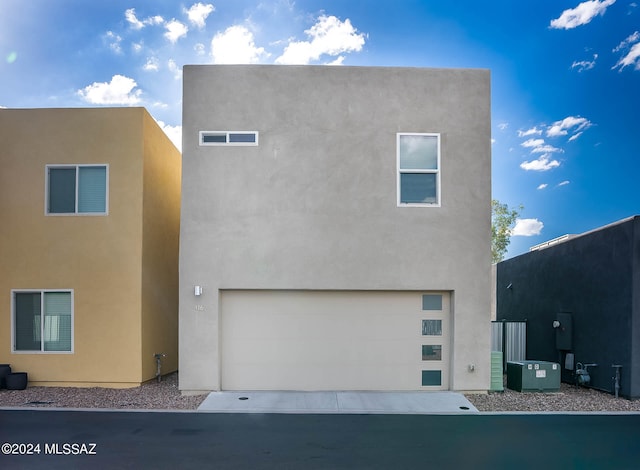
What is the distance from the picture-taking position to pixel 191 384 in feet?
28.0

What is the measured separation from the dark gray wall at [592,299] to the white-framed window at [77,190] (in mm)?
11151

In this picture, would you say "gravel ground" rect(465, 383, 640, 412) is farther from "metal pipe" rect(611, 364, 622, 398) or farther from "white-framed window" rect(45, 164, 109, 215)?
"white-framed window" rect(45, 164, 109, 215)

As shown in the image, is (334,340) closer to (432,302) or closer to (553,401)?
(432,302)

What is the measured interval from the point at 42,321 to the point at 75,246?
1.79 metres

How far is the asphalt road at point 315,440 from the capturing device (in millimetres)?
5332

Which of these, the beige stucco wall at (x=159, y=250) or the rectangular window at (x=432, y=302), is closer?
the rectangular window at (x=432, y=302)

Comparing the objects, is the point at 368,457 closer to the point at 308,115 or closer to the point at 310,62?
the point at 308,115

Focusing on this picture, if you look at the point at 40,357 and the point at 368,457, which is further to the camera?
the point at 40,357

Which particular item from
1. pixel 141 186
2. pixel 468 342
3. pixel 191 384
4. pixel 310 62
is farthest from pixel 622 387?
pixel 141 186

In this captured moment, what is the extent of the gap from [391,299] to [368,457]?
3838 millimetres

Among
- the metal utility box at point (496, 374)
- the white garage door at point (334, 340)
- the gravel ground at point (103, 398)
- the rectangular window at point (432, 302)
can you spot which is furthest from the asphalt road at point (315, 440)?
the rectangular window at point (432, 302)

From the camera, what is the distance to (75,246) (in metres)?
9.29

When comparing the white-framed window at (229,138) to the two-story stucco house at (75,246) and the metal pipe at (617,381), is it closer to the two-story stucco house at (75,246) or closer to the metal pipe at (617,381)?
the two-story stucco house at (75,246)

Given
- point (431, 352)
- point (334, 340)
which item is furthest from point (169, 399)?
point (431, 352)
